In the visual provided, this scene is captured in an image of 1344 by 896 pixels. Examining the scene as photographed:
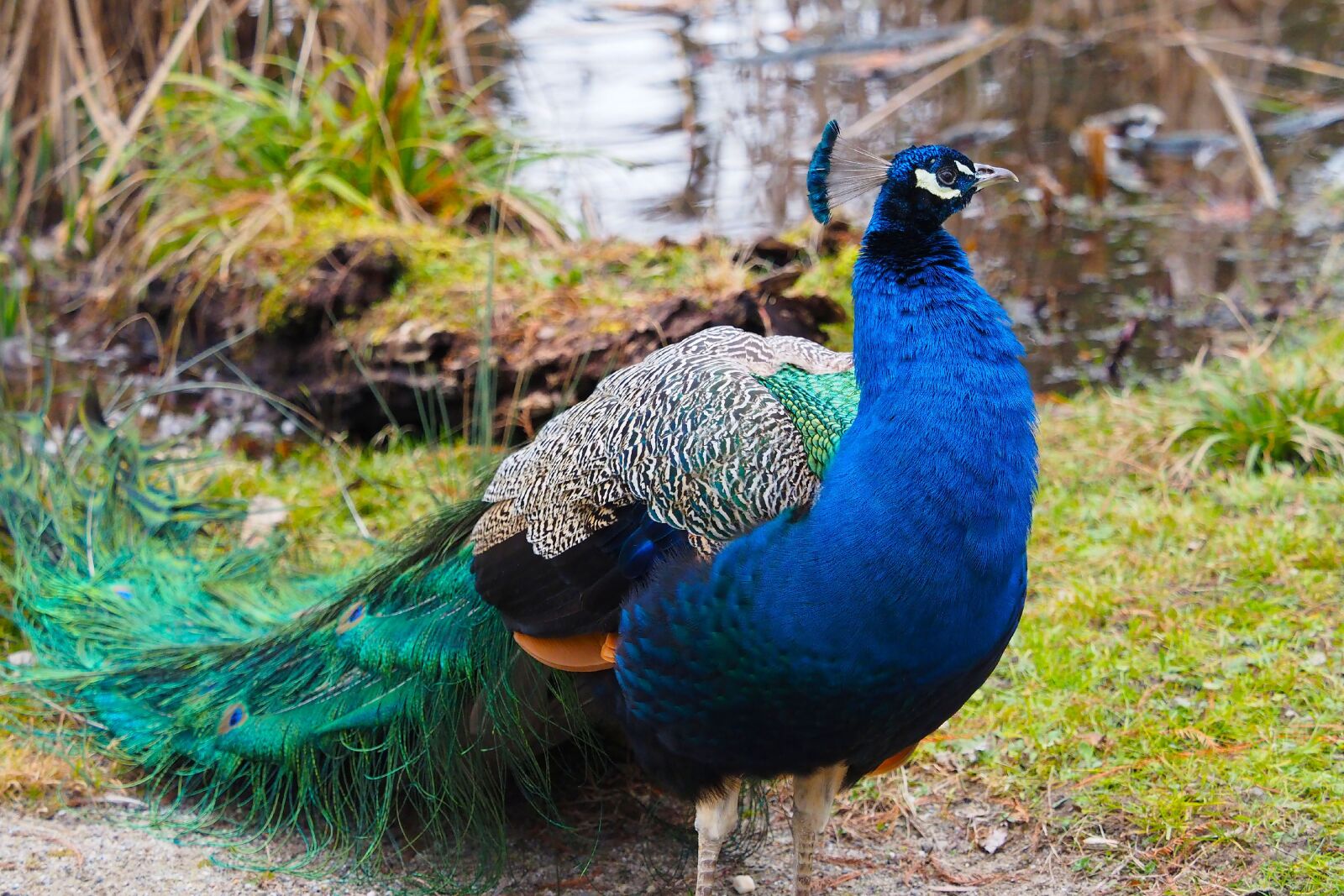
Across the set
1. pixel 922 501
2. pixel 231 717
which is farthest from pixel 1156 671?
pixel 231 717

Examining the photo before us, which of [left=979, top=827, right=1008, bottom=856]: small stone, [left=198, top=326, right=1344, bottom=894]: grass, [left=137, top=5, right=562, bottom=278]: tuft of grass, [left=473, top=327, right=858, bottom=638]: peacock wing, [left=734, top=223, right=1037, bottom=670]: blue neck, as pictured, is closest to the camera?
[left=734, top=223, right=1037, bottom=670]: blue neck

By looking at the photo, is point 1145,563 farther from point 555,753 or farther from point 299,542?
point 299,542

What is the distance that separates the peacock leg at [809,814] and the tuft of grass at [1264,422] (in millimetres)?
2187

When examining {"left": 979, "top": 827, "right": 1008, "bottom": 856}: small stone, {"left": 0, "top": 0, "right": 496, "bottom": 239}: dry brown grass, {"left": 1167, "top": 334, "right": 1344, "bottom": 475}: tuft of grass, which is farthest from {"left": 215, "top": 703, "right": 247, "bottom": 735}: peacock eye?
{"left": 0, "top": 0, "right": 496, "bottom": 239}: dry brown grass

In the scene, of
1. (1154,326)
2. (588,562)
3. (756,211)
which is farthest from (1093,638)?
(756,211)

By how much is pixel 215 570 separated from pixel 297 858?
0.98 meters

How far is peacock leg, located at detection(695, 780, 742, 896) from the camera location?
2.72 metres

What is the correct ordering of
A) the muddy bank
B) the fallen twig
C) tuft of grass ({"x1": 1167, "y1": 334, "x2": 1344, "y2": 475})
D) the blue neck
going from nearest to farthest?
the blue neck, tuft of grass ({"x1": 1167, "y1": 334, "x2": 1344, "y2": 475}), the muddy bank, the fallen twig

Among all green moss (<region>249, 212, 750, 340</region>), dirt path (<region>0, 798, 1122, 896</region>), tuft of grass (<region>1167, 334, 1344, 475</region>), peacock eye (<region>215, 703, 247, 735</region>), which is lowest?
dirt path (<region>0, 798, 1122, 896</region>)

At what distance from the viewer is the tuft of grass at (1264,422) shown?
446cm

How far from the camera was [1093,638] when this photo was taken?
3.70 m

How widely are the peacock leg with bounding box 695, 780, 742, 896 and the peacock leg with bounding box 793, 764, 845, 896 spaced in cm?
13

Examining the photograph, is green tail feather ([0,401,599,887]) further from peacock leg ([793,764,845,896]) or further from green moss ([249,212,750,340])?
green moss ([249,212,750,340])

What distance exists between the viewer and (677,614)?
2.44 m
